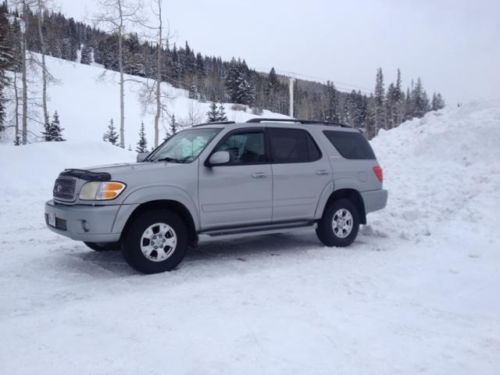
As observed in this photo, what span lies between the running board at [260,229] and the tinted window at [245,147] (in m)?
0.91

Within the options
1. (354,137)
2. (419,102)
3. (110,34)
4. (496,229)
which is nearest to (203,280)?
(354,137)

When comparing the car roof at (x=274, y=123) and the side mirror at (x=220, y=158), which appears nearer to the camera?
the side mirror at (x=220, y=158)

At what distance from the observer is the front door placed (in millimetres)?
5969

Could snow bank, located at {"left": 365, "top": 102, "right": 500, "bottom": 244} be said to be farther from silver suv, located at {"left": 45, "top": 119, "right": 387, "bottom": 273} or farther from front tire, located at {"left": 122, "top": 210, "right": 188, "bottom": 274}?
front tire, located at {"left": 122, "top": 210, "right": 188, "bottom": 274}

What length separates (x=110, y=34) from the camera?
27703 millimetres

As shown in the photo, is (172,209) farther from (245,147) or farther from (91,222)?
(245,147)

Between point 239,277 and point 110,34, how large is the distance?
25899mm

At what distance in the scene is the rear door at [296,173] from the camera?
6633 millimetres

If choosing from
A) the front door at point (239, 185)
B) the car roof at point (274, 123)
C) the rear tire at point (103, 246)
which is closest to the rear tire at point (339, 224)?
the front door at point (239, 185)

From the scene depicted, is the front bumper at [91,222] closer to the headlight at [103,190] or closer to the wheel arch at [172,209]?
the headlight at [103,190]

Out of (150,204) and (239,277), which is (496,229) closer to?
(239,277)

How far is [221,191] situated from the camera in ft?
19.9

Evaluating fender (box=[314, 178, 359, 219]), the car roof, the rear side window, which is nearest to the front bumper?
the car roof

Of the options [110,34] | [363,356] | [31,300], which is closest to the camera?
[363,356]
